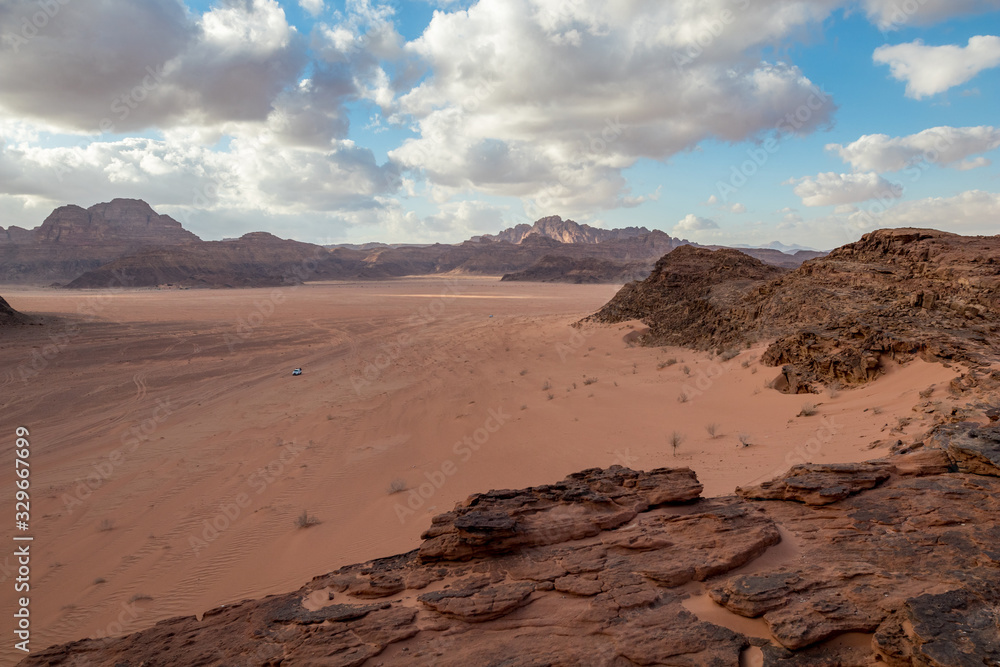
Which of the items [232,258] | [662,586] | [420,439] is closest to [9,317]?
[420,439]

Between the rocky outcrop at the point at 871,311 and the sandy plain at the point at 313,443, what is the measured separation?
25.8 inches

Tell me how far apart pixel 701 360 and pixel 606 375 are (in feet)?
8.65

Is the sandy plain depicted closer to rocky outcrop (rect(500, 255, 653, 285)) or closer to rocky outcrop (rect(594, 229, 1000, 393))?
rocky outcrop (rect(594, 229, 1000, 393))

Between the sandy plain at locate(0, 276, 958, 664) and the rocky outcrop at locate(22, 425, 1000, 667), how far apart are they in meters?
1.74

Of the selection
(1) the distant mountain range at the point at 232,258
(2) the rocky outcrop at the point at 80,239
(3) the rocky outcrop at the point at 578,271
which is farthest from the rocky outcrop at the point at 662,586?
(2) the rocky outcrop at the point at 80,239

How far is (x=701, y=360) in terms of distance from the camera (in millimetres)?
14297

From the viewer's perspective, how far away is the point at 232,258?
99188mm

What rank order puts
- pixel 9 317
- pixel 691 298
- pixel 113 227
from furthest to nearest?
1. pixel 113 227
2. pixel 9 317
3. pixel 691 298

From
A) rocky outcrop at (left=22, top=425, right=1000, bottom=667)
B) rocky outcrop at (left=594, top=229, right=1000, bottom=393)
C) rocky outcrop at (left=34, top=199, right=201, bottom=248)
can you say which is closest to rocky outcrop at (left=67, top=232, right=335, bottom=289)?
rocky outcrop at (left=34, top=199, right=201, bottom=248)

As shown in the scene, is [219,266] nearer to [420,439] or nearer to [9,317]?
[9,317]

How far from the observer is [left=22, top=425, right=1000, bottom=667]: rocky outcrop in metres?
2.87

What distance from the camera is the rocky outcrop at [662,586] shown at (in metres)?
2.87

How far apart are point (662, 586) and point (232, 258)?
110 metres

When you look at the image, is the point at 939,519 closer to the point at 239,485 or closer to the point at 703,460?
the point at 703,460
